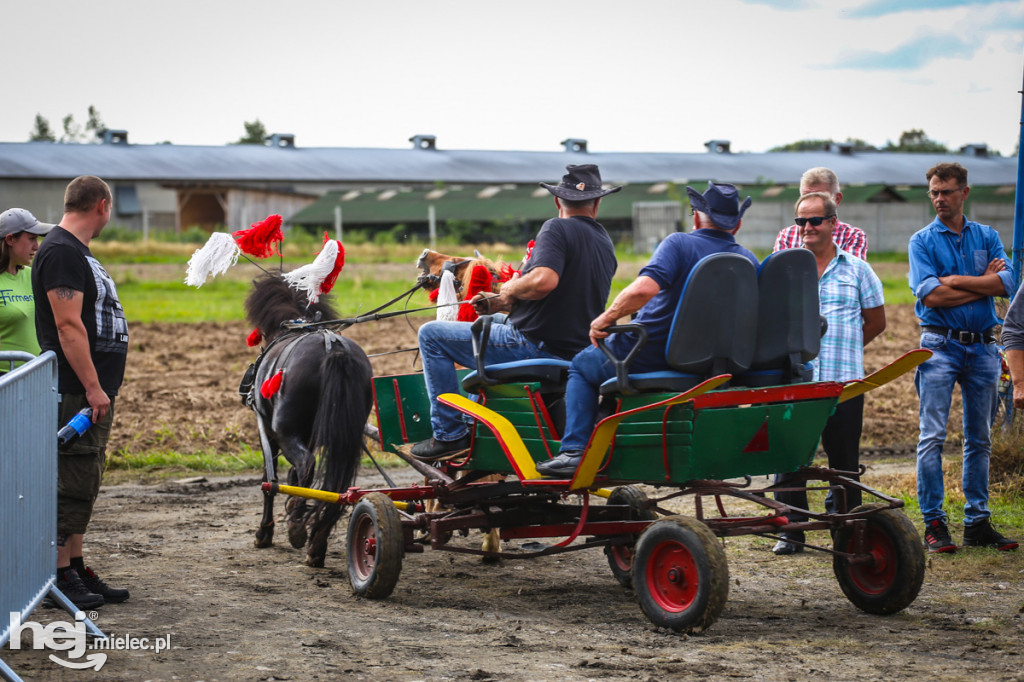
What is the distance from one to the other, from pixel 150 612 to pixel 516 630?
1.73 metres

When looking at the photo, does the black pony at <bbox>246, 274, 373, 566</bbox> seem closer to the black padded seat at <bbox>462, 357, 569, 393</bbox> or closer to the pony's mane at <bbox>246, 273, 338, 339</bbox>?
the pony's mane at <bbox>246, 273, 338, 339</bbox>

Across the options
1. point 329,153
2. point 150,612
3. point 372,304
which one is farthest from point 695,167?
point 150,612

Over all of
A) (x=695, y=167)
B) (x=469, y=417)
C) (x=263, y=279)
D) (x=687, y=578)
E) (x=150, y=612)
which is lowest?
(x=150, y=612)

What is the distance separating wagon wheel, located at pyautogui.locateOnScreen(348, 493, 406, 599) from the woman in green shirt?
2.18 meters

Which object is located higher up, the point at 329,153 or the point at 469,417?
the point at 329,153

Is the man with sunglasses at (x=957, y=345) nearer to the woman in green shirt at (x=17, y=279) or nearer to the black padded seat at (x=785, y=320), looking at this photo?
the black padded seat at (x=785, y=320)

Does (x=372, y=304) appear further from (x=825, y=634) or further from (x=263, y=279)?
(x=825, y=634)

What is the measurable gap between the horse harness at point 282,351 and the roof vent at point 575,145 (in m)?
39.0

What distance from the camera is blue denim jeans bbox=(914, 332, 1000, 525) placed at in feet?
19.4

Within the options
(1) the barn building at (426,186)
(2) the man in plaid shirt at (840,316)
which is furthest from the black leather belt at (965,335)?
(1) the barn building at (426,186)

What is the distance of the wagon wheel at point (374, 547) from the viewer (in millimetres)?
5328

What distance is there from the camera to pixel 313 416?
21.7 ft

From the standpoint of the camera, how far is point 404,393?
6152mm

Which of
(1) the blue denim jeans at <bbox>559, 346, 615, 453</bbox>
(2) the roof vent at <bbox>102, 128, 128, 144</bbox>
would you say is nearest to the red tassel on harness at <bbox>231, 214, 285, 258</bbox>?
(1) the blue denim jeans at <bbox>559, 346, 615, 453</bbox>
